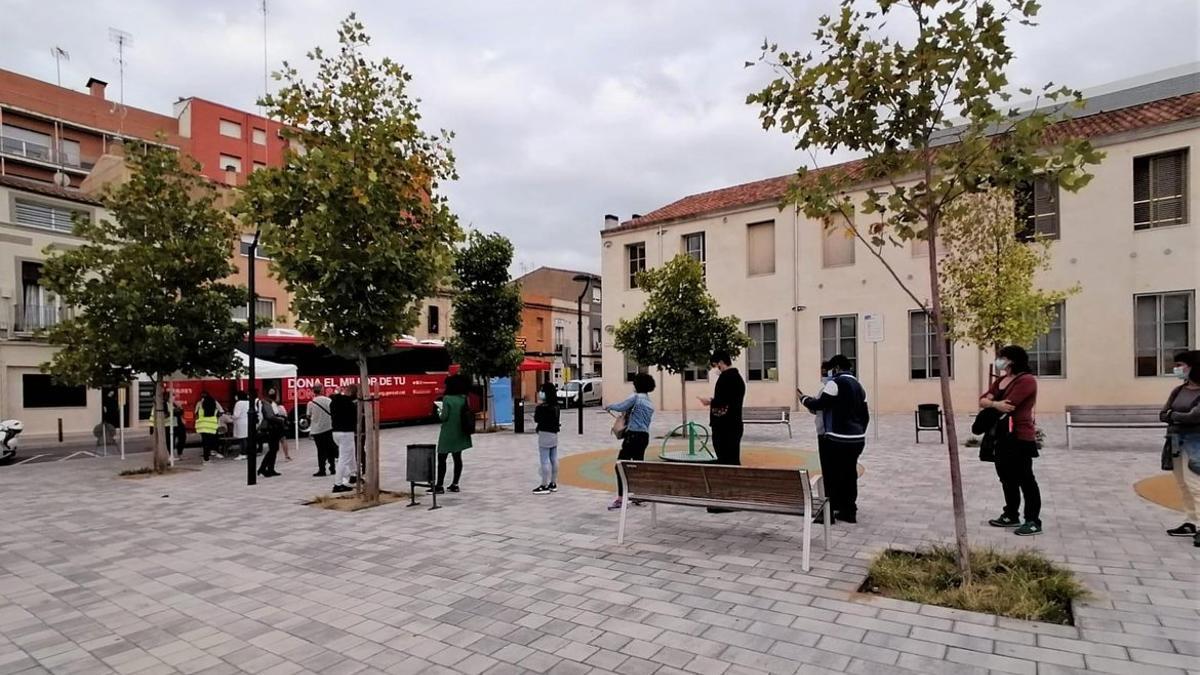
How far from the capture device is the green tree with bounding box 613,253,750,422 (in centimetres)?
1491

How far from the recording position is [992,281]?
13.1 metres

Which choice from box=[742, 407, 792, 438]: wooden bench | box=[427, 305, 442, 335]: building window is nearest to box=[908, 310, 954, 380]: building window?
box=[742, 407, 792, 438]: wooden bench

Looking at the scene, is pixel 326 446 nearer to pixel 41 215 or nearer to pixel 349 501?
pixel 349 501

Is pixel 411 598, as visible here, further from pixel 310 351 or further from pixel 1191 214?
pixel 1191 214

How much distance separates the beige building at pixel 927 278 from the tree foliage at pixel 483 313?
9.87 m

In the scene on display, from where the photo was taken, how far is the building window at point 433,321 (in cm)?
4050

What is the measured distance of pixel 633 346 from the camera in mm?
15750

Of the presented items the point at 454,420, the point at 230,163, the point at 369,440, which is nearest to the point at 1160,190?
the point at 454,420

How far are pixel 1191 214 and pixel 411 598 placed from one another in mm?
22364

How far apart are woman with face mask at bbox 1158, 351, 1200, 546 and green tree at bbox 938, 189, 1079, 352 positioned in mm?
7088

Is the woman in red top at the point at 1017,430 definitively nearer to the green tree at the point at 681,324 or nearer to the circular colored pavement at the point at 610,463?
the circular colored pavement at the point at 610,463

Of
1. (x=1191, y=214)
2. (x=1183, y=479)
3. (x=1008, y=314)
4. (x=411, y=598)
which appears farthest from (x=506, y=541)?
(x=1191, y=214)

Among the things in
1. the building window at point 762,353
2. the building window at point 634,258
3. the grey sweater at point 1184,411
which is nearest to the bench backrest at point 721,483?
the grey sweater at point 1184,411

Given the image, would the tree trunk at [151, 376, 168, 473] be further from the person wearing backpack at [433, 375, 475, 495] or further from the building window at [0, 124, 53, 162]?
the building window at [0, 124, 53, 162]
